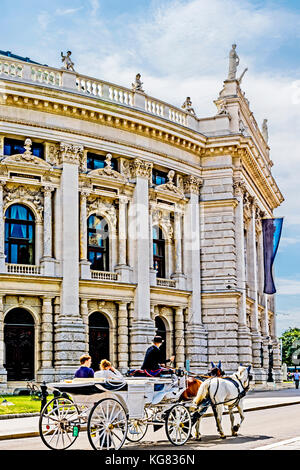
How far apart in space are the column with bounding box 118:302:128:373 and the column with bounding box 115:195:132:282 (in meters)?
1.63

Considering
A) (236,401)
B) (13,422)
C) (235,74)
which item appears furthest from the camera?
(235,74)

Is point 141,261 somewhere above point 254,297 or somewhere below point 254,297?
above

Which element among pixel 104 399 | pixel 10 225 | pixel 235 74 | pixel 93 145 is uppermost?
pixel 235 74

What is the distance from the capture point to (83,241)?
3953 cm

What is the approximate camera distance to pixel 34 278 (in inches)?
1459

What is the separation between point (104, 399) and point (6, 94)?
82.1 feet

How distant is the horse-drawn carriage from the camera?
15188 mm

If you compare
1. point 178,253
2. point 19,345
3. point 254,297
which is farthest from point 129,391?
point 254,297

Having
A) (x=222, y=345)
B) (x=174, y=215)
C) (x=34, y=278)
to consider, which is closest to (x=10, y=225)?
(x=34, y=278)

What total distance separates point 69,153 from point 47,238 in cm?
466

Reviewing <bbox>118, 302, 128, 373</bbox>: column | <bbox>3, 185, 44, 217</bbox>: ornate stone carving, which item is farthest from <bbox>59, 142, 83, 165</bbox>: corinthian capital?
<bbox>118, 302, 128, 373</bbox>: column

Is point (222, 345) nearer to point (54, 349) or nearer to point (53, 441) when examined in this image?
point (54, 349)

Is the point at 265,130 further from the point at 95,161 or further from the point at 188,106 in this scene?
the point at 95,161

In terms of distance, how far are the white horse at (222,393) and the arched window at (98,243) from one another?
22250 mm
